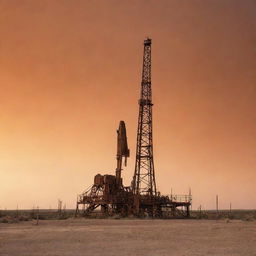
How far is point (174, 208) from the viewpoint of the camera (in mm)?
55094

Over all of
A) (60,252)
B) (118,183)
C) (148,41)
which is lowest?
(60,252)

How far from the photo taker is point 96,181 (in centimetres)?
5659

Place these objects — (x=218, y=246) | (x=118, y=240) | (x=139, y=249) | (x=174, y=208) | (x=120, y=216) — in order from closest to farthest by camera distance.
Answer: (x=139, y=249) < (x=218, y=246) < (x=118, y=240) < (x=120, y=216) < (x=174, y=208)

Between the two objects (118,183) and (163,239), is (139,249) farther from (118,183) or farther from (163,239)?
(118,183)

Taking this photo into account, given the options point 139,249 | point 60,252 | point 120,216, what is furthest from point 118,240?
point 120,216

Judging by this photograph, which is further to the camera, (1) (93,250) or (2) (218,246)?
(2) (218,246)

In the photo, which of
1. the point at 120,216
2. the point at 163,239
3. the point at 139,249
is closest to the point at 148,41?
the point at 120,216

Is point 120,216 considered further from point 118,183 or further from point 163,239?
point 163,239

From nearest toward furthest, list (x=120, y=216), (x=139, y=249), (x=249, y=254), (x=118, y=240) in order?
(x=249, y=254)
(x=139, y=249)
(x=118, y=240)
(x=120, y=216)

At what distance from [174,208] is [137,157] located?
25.2ft

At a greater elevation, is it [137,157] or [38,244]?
[137,157]

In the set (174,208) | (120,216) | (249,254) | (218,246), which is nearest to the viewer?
(249,254)

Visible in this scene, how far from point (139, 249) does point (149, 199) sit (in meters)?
34.5

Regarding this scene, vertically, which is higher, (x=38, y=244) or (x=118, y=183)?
(x=118, y=183)
